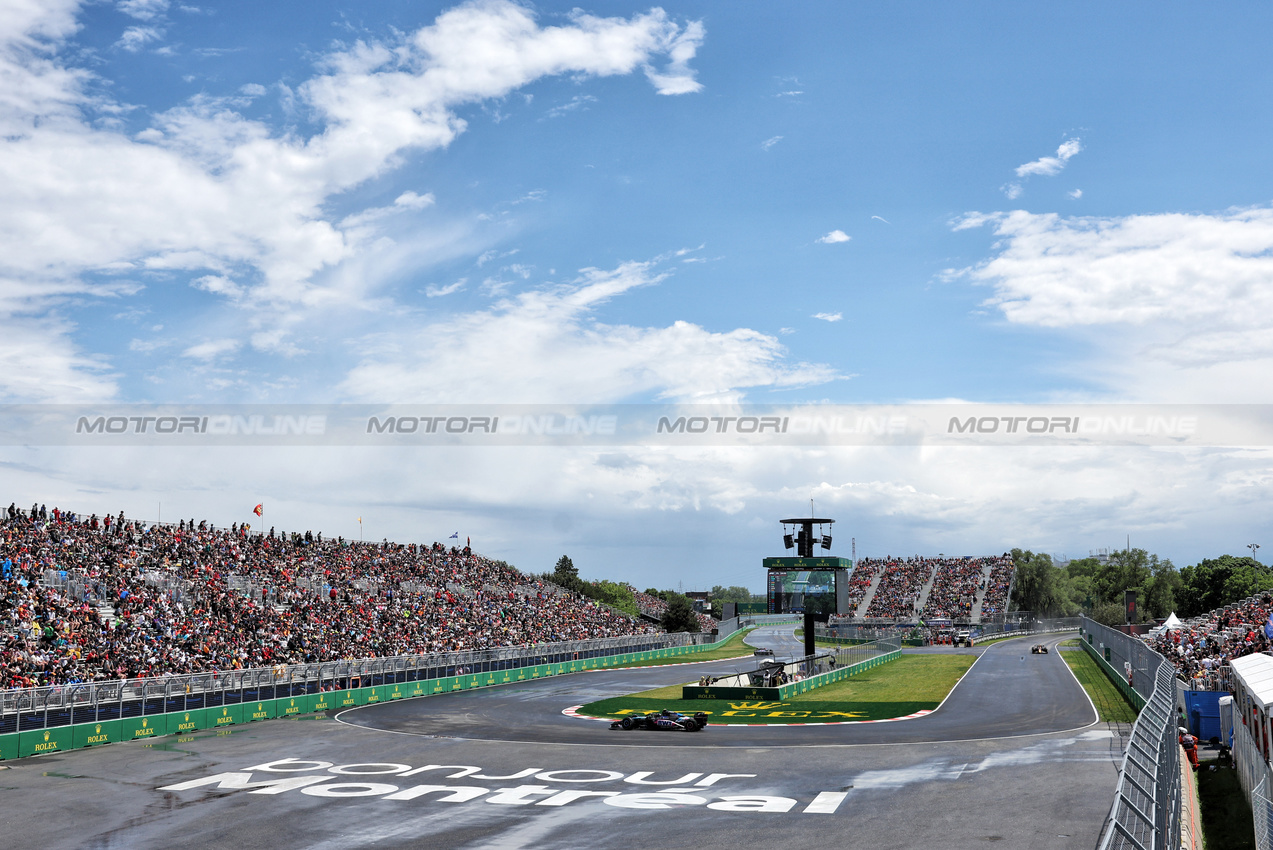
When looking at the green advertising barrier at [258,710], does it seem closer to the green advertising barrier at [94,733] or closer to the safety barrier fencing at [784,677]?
the green advertising barrier at [94,733]

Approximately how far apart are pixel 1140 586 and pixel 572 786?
160m

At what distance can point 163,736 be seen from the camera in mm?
34406

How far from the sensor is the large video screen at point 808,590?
6372cm

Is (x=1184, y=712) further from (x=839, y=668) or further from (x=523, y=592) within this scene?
(x=523, y=592)

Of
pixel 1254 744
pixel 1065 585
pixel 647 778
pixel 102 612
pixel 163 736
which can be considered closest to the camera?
pixel 1254 744

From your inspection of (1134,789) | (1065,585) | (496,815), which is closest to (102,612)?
(496,815)

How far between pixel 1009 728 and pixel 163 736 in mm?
31565

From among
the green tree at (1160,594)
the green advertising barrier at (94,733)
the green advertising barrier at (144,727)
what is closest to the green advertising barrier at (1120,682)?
the green advertising barrier at (144,727)

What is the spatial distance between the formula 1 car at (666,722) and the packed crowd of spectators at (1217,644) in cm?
1709

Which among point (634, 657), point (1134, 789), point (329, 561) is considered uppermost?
point (329, 561)

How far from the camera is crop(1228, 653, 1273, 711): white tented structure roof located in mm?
18170

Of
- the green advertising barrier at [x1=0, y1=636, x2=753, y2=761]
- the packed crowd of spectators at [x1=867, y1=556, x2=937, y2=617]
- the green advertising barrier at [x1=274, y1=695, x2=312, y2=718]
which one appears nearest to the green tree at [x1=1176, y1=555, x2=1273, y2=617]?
the packed crowd of spectators at [x1=867, y1=556, x2=937, y2=617]

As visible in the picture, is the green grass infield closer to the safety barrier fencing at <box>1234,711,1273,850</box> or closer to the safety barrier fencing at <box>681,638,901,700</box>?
the safety barrier fencing at <box>681,638,901,700</box>

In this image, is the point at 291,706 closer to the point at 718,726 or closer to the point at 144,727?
the point at 144,727
